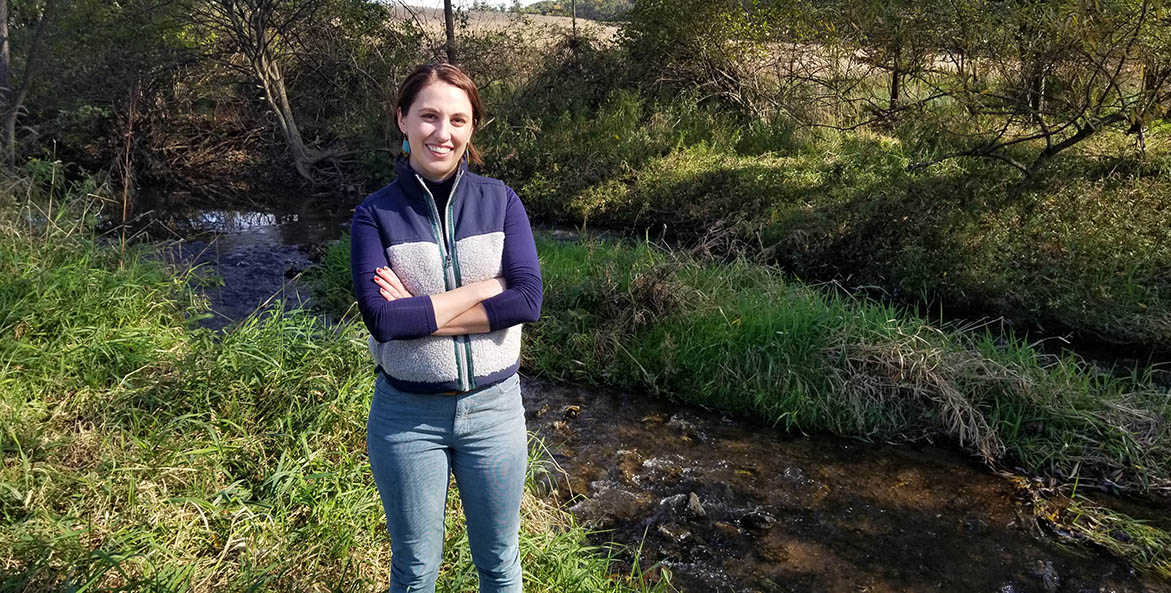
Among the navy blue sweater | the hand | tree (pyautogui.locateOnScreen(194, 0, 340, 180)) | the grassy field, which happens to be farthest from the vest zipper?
tree (pyautogui.locateOnScreen(194, 0, 340, 180))

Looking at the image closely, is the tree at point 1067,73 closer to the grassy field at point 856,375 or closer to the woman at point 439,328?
the grassy field at point 856,375

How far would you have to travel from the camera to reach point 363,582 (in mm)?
2885

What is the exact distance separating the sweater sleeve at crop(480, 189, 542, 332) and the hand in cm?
22

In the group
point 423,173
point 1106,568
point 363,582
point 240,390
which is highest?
point 423,173

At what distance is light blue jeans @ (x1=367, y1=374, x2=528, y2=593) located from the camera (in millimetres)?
2041

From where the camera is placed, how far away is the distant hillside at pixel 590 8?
14.7m

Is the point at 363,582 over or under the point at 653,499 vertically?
over

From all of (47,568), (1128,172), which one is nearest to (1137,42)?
(1128,172)

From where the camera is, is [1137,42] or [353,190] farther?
[353,190]

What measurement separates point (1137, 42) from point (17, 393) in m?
8.63

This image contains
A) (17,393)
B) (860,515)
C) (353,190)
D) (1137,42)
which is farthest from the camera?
(353,190)

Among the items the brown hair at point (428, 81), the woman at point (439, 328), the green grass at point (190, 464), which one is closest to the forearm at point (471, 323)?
the woman at point (439, 328)

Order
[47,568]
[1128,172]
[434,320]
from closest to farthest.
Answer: [434,320] → [47,568] → [1128,172]

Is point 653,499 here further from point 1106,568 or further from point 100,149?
point 100,149
